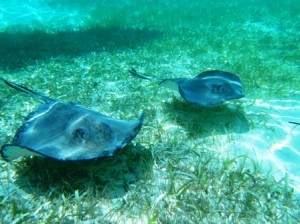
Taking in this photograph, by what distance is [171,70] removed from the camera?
314 inches

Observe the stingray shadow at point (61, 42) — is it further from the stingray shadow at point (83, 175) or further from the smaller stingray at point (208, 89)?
the smaller stingray at point (208, 89)

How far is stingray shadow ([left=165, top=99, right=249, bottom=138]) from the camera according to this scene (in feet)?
15.4

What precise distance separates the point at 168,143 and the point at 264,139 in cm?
178

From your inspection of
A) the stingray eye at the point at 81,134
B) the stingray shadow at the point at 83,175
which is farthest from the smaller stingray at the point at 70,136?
the stingray shadow at the point at 83,175

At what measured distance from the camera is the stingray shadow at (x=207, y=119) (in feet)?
15.4

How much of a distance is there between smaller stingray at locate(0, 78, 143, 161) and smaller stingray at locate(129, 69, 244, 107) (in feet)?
4.97

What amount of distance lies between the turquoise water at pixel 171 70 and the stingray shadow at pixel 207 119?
0.02 meters

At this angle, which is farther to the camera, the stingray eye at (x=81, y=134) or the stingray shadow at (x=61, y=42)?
the stingray shadow at (x=61, y=42)

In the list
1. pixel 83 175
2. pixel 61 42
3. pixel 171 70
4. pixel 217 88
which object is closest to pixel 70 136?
pixel 83 175

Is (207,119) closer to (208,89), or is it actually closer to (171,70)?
(208,89)

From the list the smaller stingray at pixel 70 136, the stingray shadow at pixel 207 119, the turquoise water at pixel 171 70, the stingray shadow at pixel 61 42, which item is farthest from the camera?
the stingray shadow at pixel 61 42

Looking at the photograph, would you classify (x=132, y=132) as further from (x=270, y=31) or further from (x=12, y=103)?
(x=270, y=31)

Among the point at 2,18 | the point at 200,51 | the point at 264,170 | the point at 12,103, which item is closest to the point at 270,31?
the point at 200,51

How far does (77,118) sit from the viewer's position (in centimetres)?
339
